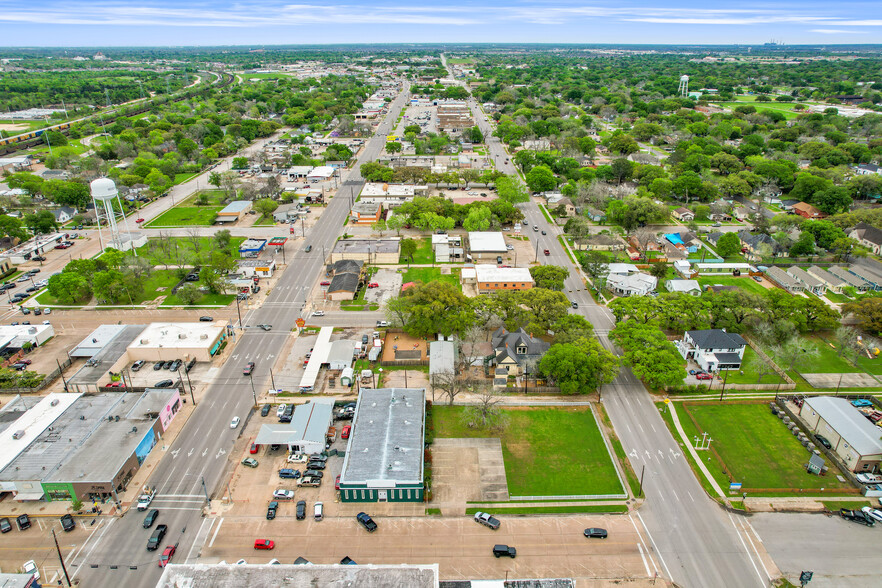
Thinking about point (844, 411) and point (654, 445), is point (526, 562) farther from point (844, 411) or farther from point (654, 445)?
point (844, 411)

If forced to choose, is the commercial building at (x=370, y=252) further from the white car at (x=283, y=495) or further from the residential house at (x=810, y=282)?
the residential house at (x=810, y=282)

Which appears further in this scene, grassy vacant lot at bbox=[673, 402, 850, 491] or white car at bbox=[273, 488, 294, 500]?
grassy vacant lot at bbox=[673, 402, 850, 491]

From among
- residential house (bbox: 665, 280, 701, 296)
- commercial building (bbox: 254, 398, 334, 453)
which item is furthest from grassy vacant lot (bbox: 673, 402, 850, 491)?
commercial building (bbox: 254, 398, 334, 453)

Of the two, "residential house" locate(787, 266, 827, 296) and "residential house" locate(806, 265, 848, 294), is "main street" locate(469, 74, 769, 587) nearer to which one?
"residential house" locate(787, 266, 827, 296)

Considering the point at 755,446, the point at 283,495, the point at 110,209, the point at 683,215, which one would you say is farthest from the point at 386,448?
the point at 683,215

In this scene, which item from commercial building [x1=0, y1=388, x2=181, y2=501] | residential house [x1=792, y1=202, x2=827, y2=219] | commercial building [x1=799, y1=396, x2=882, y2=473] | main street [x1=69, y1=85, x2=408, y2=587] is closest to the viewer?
main street [x1=69, y1=85, x2=408, y2=587]

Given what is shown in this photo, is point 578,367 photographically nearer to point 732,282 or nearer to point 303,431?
point 303,431

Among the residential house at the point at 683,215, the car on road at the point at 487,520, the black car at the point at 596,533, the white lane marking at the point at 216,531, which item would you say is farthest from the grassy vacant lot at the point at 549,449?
the residential house at the point at 683,215
